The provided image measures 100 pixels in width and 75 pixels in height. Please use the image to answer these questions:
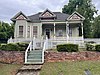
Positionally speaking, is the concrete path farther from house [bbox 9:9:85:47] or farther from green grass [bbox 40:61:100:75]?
house [bbox 9:9:85:47]

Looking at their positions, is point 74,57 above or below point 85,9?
below

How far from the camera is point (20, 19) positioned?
77.1 feet

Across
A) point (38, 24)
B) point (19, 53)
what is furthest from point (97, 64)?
point (38, 24)

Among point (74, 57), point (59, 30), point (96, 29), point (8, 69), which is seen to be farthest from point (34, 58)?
point (96, 29)

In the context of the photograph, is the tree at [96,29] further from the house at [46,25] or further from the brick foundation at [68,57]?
the brick foundation at [68,57]

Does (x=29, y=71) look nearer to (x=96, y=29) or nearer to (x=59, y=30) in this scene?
(x=59, y=30)

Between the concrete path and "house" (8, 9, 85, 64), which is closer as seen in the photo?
the concrete path

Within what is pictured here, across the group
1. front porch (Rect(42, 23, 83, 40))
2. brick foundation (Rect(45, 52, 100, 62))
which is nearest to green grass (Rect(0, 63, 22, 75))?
brick foundation (Rect(45, 52, 100, 62))

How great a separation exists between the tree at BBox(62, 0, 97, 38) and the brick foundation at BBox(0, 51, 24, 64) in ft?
73.5

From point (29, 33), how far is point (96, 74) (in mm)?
14774

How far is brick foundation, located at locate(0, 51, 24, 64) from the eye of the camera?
48.7 ft

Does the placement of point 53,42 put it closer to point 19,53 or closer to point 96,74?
point 19,53

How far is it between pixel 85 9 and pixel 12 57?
82.1 ft

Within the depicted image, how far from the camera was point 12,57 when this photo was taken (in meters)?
15.0
